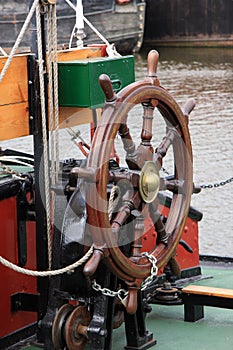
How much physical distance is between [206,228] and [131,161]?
486 centimetres

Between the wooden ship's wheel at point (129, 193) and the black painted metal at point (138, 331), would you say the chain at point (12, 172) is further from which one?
the black painted metal at point (138, 331)

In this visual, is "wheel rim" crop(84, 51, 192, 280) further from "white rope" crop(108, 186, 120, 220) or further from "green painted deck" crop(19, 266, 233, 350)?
"green painted deck" crop(19, 266, 233, 350)

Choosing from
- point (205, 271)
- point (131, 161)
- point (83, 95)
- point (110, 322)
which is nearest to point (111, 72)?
point (83, 95)

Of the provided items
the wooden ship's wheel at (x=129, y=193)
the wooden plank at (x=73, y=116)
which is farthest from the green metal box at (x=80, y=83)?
the wooden ship's wheel at (x=129, y=193)

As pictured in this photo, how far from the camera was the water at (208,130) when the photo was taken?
8047 mm

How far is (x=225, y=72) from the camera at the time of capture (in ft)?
55.4

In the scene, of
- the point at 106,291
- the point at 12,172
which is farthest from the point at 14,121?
the point at 106,291

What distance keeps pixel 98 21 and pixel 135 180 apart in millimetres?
18487

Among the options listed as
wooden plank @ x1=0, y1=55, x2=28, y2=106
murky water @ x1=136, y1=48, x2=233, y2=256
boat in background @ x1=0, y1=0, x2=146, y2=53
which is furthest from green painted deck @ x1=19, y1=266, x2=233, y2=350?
boat in background @ x1=0, y1=0, x2=146, y2=53

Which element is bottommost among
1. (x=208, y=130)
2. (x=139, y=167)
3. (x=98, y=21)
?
(x=208, y=130)

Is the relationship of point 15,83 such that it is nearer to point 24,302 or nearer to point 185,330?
point 24,302

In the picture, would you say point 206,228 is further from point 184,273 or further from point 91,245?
point 91,245

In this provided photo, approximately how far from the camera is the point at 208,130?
453 inches

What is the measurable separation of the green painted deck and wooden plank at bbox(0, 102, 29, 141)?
826 millimetres
